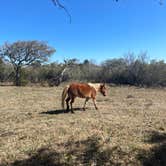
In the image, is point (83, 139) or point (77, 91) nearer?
point (83, 139)

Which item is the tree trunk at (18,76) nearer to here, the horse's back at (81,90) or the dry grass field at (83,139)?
the horse's back at (81,90)

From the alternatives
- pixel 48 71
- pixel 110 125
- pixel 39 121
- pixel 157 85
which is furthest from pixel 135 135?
pixel 48 71

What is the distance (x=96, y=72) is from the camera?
111 ft

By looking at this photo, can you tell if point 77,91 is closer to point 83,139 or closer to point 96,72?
point 83,139

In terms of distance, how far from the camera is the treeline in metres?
27.8

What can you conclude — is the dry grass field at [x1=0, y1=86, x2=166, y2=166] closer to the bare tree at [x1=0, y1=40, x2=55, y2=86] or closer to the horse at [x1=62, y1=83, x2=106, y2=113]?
the horse at [x1=62, y1=83, x2=106, y2=113]

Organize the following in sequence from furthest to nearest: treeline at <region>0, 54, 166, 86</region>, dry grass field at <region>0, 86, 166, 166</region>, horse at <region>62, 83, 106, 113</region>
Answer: treeline at <region>0, 54, 166, 86</region>, horse at <region>62, 83, 106, 113</region>, dry grass field at <region>0, 86, 166, 166</region>

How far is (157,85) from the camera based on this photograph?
27.0 meters

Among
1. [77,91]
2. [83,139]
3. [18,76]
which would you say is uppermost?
[18,76]

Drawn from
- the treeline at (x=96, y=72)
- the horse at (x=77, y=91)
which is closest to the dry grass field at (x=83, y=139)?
the horse at (x=77, y=91)

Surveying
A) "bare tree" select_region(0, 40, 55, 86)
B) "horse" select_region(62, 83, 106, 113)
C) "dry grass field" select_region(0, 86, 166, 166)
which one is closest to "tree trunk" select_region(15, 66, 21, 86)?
"bare tree" select_region(0, 40, 55, 86)

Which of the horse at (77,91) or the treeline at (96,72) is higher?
the treeline at (96,72)

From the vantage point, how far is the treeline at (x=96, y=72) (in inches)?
1096

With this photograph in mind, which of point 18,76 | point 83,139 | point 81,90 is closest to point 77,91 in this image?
point 81,90
